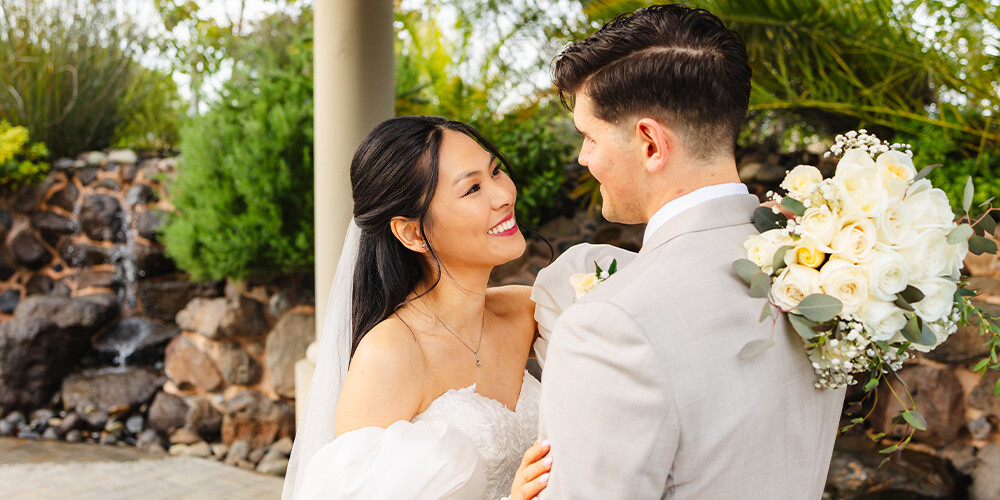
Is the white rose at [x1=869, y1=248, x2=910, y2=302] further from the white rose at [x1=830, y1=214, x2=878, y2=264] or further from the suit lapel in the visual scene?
the suit lapel

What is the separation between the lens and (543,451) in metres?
1.40

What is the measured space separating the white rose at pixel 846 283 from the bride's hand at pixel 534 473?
0.56 meters

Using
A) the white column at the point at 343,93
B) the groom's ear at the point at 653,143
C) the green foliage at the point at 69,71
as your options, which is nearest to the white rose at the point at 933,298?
the groom's ear at the point at 653,143

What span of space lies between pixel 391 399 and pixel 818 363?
3.69 ft

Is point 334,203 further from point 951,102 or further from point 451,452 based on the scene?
point 951,102

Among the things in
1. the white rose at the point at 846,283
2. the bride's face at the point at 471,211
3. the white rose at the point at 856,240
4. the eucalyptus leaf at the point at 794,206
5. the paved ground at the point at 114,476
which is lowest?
the paved ground at the point at 114,476

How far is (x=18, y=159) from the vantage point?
701 cm

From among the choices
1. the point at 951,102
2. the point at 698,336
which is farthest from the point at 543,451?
the point at 951,102

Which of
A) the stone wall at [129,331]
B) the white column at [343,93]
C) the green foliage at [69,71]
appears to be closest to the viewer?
the white column at [343,93]

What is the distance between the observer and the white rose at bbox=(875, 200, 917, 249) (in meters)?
1.21

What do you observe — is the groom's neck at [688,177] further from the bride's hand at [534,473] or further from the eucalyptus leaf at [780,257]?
the bride's hand at [534,473]

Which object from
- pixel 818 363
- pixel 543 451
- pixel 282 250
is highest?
pixel 818 363

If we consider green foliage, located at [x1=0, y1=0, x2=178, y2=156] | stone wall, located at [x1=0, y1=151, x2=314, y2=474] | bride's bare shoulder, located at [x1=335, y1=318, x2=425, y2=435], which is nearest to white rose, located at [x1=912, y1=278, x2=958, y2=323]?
bride's bare shoulder, located at [x1=335, y1=318, x2=425, y2=435]

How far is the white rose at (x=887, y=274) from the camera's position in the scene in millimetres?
1178
